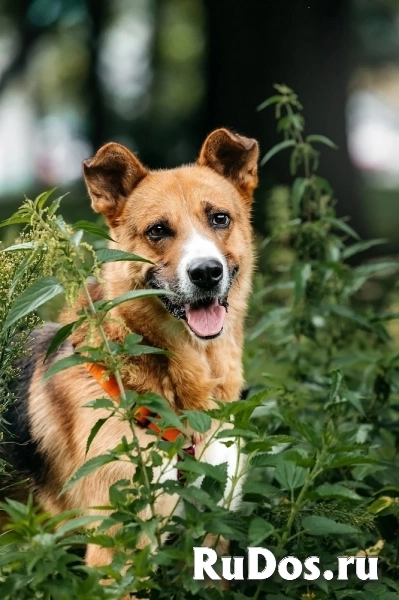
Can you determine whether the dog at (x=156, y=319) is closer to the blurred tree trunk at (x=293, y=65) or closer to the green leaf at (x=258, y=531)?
the green leaf at (x=258, y=531)

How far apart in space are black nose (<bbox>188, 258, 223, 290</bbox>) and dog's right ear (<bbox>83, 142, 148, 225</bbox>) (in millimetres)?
604

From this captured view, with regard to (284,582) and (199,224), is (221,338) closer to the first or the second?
(199,224)

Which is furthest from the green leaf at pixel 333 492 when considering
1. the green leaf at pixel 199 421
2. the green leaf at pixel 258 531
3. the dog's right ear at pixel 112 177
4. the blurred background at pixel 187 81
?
the blurred background at pixel 187 81

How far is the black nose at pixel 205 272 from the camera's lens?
3645 millimetres

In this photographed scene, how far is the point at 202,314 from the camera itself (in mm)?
3826

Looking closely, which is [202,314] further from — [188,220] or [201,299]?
[188,220]

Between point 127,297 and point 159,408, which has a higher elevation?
point 127,297

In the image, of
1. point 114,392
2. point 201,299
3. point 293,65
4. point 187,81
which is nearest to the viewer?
point 114,392

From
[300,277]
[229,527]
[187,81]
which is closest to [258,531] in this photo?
[229,527]

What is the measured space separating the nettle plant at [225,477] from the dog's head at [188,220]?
450 millimetres

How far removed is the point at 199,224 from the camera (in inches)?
155

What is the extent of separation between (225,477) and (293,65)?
9250 mm

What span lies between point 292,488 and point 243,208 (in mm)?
1673

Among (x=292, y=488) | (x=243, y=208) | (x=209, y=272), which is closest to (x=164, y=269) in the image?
(x=209, y=272)
